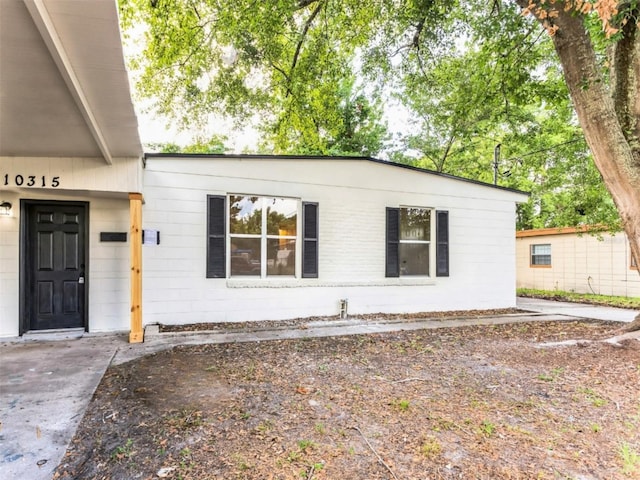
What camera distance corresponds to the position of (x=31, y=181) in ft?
15.3

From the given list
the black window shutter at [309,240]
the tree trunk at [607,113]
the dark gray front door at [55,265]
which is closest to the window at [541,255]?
the tree trunk at [607,113]

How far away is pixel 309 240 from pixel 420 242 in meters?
2.54

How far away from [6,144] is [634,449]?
21.0 ft

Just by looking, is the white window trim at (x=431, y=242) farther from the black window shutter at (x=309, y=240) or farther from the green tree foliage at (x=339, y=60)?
the green tree foliage at (x=339, y=60)

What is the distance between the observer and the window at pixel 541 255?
43.0ft

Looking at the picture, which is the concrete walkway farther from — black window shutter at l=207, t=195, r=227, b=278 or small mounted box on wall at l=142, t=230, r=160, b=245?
small mounted box on wall at l=142, t=230, r=160, b=245

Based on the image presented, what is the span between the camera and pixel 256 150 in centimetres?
1689

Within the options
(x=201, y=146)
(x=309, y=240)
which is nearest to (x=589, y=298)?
(x=309, y=240)

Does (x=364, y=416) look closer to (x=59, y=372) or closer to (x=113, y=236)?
(x=59, y=372)

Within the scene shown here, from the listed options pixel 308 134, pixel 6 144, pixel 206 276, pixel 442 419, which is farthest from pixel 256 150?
pixel 442 419

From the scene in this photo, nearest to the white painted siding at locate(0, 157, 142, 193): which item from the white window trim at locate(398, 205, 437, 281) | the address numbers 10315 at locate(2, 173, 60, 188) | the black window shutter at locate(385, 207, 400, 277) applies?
the address numbers 10315 at locate(2, 173, 60, 188)

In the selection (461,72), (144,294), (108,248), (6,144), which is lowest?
(144,294)

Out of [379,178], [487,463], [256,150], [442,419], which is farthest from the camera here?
[256,150]

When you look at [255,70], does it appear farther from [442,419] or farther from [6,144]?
[442,419]
